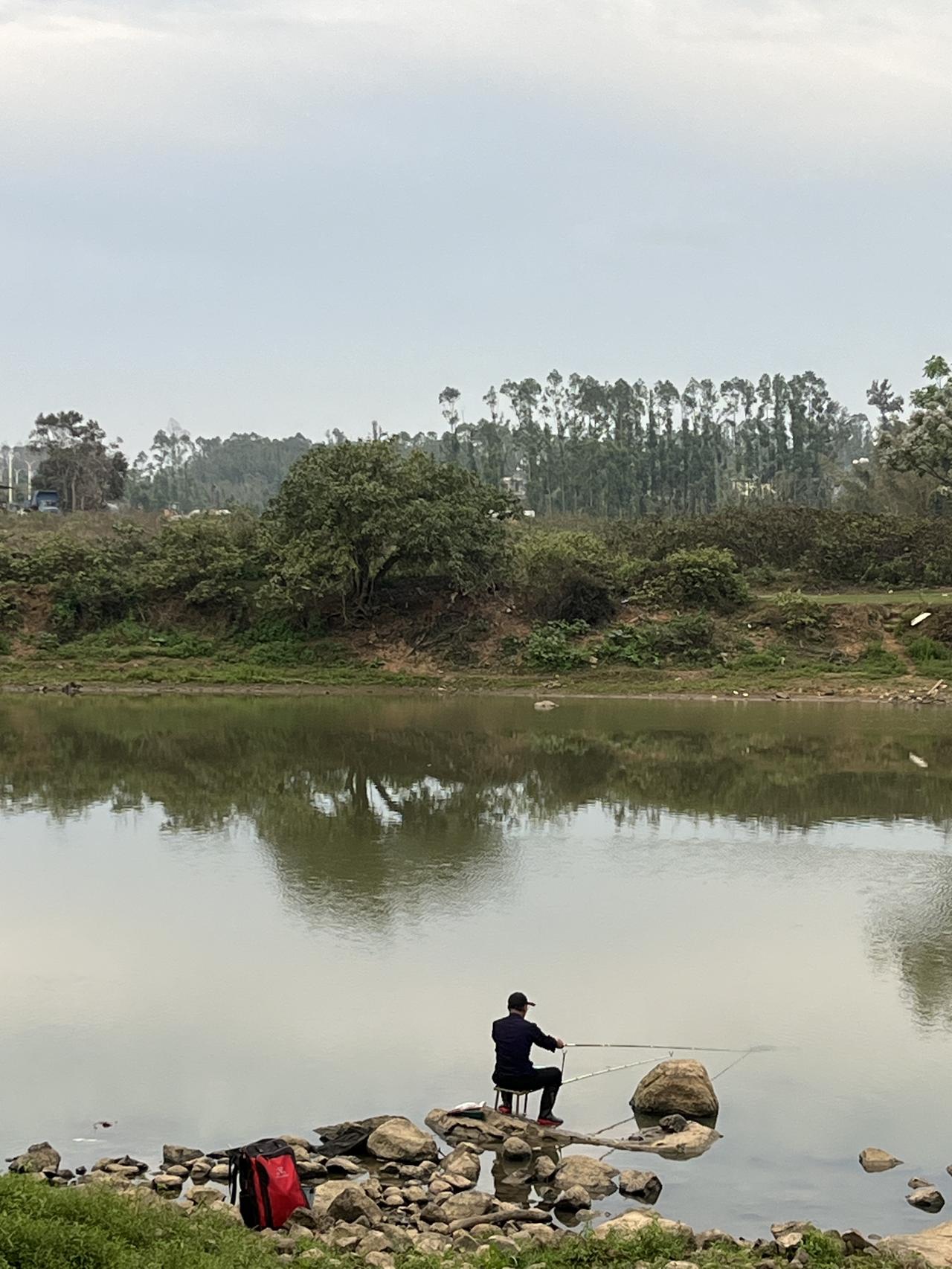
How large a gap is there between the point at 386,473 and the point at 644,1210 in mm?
33151

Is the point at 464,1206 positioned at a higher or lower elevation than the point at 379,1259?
lower

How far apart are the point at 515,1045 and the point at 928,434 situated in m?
40.5

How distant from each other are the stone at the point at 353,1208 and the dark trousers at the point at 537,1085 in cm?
202

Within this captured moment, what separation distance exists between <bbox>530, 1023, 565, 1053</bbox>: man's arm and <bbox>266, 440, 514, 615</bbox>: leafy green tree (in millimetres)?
29592

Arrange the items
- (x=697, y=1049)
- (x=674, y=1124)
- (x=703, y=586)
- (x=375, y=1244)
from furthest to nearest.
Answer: (x=703, y=586), (x=697, y=1049), (x=674, y=1124), (x=375, y=1244)

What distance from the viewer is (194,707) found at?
35.1 m

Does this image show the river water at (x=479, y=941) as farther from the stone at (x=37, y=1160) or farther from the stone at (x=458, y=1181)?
the stone at (x=458, y=1181)

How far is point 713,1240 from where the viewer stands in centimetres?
790

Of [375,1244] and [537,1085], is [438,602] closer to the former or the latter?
[537,1085]

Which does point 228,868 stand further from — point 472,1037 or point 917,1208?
point 917,1208

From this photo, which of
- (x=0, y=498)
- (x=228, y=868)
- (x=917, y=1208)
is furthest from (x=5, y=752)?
(x=0, y=498)

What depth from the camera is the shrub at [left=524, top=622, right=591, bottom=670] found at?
3894cm

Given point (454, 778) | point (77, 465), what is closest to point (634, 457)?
point (77, 465)

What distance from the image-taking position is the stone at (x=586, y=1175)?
899 centimetres
